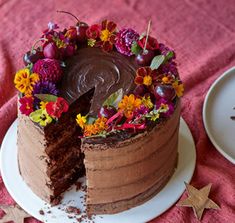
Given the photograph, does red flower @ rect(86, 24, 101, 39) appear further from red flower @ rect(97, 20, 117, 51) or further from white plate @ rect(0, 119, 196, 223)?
white plate @ rect(0, 119, 196, 223)

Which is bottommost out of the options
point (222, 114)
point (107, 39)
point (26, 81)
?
point (222, 114)

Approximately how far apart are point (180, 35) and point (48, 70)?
0.99 metres

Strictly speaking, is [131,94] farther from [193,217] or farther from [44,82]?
[193,217]

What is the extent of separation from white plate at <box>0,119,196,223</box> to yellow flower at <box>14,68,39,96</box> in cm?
39

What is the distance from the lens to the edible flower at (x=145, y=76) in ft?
6.06

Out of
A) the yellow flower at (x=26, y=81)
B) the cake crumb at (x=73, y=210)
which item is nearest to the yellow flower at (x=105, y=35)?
the yellow flower at (x=26, y=81)

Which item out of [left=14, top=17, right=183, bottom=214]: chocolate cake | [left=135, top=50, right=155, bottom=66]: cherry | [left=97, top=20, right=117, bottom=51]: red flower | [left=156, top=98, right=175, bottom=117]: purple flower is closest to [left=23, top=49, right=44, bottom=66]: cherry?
[left=14, top=17, right=183, bottom=214]: chocolate cake

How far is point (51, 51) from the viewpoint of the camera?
191 cm

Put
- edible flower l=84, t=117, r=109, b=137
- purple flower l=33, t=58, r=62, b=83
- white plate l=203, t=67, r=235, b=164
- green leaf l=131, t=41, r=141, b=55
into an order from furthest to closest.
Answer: white plate l=203, t=67, r=235, b=164, green leaf l=131, t=41, r=141, b=55, purple flower l=33, t=58, r=62, b=83, edible flower l=84, t=117, r=109, b=137

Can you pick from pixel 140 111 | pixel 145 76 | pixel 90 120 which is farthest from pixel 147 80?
pixel 90 120

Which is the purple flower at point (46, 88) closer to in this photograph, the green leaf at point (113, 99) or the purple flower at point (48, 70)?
the purple flower at point (48, 70)

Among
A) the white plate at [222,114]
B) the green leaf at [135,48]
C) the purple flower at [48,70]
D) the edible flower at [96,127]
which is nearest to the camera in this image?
the edible flower at [96,127]

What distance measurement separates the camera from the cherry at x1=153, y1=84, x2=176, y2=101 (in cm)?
179

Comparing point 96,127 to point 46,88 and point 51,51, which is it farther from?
point 51,51
